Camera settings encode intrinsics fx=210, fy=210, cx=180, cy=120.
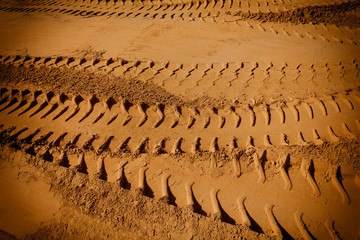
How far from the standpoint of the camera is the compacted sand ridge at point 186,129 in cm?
197

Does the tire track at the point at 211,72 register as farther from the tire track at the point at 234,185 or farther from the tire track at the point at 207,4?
the tire track at the point at 207,4

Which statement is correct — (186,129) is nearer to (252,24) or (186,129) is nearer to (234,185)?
(234,185)

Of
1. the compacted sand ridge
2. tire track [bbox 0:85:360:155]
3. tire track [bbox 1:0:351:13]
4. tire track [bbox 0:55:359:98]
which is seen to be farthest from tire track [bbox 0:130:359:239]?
tire track [bbox 1:0:351:13]

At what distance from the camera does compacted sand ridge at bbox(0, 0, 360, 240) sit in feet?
6.46

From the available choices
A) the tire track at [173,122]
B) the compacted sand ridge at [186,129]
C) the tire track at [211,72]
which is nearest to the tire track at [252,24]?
the compacted sand ridge at [186,129]

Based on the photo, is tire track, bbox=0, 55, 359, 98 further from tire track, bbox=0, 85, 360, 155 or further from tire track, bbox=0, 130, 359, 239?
tire track, bbox=0, 130, 359, 239

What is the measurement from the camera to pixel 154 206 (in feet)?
6.51

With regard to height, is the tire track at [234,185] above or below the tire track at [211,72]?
below

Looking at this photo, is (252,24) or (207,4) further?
(207,4)

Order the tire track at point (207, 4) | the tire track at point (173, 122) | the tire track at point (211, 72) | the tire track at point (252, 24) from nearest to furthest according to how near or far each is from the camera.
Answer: the tire track at point (173, 122) < the tire track at point (211, 72) < the tire track at point (252, 24) < the tire track at point (207, 4)

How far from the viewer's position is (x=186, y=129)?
294cm

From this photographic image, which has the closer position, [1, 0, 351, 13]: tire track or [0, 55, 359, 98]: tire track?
[0, 55, 359, 98]: tire track

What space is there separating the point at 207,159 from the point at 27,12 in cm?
824

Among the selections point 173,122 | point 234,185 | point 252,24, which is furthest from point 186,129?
point 252,24
